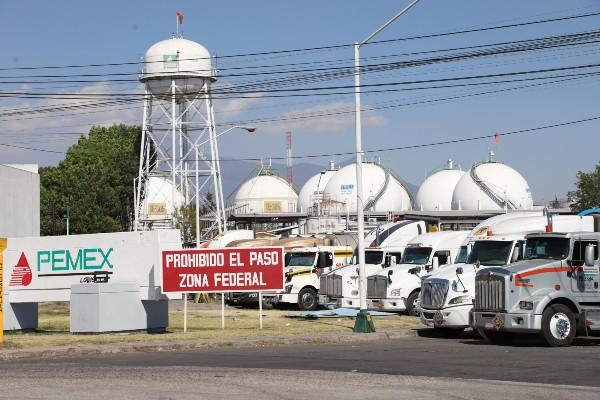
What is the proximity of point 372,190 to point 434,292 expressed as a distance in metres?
59.3

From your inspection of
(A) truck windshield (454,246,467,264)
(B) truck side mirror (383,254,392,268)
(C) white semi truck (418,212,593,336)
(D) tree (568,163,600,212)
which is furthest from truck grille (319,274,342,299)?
(D) tree (568,163,600,212)

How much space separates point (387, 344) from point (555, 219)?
5.67 metres

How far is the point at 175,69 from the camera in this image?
67.4 meters

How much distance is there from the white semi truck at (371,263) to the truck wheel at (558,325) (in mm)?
13050

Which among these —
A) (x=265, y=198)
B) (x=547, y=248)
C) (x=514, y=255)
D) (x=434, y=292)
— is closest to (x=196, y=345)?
(x=434, y=292)

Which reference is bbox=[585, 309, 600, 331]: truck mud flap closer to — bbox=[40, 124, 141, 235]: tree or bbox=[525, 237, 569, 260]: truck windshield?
bbox=[525, 237, 569, 260]: truck windshield

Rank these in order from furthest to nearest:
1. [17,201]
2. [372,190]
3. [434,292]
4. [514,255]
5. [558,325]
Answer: [372,190] → [17,201] → [434,292] → [514,255] → [558,325]

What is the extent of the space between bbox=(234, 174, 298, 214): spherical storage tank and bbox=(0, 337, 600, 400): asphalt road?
73907mm

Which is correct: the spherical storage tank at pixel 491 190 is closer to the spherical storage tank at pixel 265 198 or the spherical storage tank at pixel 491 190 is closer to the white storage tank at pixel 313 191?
the white storage tank at pixel 313 191

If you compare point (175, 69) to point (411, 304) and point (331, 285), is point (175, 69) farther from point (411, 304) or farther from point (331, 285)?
point (411, 304)

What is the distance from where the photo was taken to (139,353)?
75.5 feet

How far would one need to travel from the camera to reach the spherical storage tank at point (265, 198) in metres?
97.6

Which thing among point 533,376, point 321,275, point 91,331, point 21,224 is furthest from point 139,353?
point 21,224

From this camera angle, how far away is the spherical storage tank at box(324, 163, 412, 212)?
3354 inches
